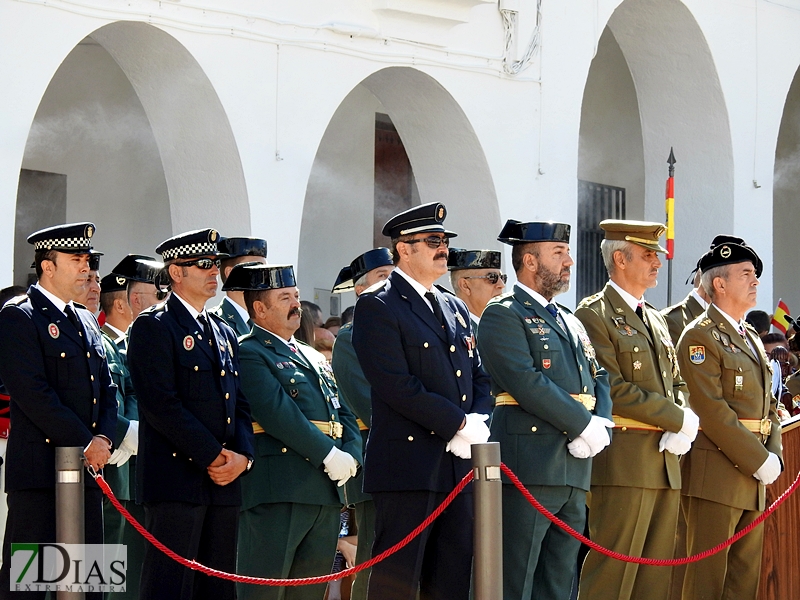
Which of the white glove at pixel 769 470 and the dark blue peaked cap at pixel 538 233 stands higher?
the dark blue peaked cap at pixel 538 233

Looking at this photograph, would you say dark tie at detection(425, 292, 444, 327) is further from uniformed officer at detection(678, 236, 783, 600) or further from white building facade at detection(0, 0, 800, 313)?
white building facade at detection(0, 0, 800, 313)

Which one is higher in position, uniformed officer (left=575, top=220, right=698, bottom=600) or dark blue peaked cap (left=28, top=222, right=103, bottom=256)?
dark blue peaked cap (left=28, top=222, right=103, bottom=256)

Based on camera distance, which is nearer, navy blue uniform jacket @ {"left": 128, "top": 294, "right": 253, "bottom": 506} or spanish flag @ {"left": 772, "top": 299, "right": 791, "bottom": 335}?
navy blue uniform jacket @ {"left": 128, "top": 294, "right": 253, "bottom": 506}

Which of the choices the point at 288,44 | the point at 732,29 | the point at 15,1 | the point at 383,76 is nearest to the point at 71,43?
the point at 15,1

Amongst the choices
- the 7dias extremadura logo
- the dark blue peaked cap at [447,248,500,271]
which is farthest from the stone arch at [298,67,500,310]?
the 7dias extremadura logo

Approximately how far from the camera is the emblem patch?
6.08m

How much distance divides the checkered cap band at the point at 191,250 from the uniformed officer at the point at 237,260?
0.99m

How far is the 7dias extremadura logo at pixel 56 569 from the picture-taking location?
4574mm

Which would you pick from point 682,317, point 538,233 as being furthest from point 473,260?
point 682,317

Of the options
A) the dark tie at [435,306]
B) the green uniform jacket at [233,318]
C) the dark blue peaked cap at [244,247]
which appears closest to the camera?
the dark tie at [435,306]

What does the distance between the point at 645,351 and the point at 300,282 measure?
20.7 feet

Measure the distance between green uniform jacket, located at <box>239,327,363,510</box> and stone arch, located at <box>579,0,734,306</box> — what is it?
7.17m

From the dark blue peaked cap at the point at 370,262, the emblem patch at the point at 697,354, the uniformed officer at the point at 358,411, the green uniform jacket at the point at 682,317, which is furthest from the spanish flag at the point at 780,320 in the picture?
the uniformed officer at the point at 358,411

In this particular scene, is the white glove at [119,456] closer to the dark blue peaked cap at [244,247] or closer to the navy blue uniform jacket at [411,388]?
the dark blue peaked cap at [244,247]
